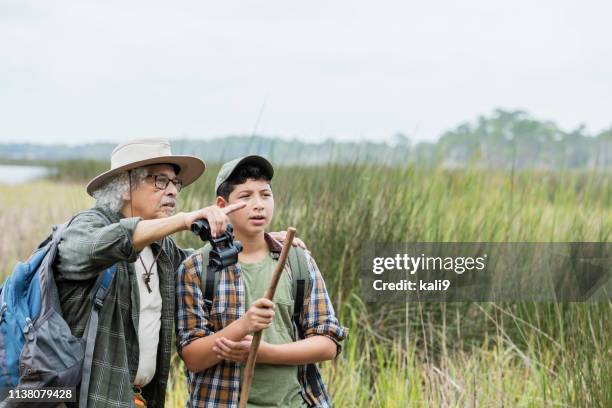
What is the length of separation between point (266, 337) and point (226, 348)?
8.0 inches

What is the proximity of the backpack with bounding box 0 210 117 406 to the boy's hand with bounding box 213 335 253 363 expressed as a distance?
428 millimetres

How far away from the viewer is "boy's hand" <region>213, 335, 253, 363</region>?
2982 millimetres

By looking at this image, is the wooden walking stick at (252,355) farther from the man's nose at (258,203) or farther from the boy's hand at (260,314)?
the man's nose at (258,203)

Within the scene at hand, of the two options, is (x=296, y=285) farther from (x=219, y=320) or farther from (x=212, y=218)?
(x=212, y=218)

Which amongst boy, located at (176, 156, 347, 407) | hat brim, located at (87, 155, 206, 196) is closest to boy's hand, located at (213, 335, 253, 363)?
boy, located at (176, 156, 347, 407)

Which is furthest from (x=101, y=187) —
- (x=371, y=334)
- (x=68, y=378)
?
(x=371, y=334)

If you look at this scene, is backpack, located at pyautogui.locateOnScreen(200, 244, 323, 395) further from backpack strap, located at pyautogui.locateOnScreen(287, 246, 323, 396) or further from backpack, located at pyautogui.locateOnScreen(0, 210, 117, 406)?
backpack, located at pyautogui.locateOnScreen(0, 210, 117, 406)

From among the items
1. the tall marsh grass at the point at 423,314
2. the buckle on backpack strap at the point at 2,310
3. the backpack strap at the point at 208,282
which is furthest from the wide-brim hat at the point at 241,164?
the tall marsh grass at the point at 423,314

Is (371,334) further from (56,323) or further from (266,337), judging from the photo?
(56,323)

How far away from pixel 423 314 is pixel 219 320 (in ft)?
A: 10.3

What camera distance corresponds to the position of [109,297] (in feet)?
10.1

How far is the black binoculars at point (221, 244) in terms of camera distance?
2.73 m

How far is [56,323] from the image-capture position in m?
2.95

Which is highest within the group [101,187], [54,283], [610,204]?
[610,204]
